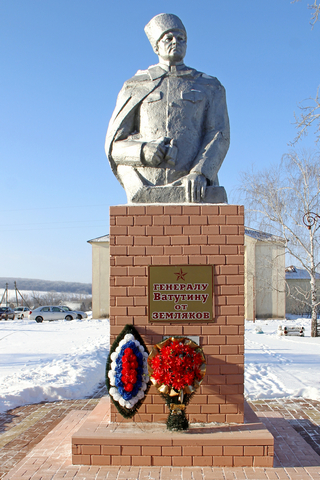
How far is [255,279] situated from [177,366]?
62.2 ft

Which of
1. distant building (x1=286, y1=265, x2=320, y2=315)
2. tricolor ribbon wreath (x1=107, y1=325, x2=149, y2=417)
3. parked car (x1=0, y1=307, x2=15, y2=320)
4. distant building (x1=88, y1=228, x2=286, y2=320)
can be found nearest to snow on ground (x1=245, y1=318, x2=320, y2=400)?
tricolor ribbon wreath (x1=107, y1=325, x2=149, y2=417)

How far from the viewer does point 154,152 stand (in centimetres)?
381

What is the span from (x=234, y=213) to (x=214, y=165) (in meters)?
0.56

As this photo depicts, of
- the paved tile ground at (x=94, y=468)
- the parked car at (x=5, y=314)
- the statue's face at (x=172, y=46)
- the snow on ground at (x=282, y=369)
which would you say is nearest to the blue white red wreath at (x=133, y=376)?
the paved tile ground at (x=94, y=468)

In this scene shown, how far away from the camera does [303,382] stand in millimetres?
6938

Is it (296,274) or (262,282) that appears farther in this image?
(296,274)

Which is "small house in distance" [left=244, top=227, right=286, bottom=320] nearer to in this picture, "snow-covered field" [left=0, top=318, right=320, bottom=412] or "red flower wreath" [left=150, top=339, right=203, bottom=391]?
"snow-covered field" [left=0, top=318, right=320, bottom=412]

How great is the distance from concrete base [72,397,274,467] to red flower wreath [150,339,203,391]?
424mm

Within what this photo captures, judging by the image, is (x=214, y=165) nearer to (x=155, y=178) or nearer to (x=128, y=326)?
(x=155, y=178)

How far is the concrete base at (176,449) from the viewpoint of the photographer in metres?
3.22

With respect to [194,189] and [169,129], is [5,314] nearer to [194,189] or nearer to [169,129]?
[169,129]

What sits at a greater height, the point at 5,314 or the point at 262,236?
the point at 262,236

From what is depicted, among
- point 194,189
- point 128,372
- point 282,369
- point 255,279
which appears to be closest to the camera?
point 128,372

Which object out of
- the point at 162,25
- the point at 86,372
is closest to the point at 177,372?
the point at 162,25
